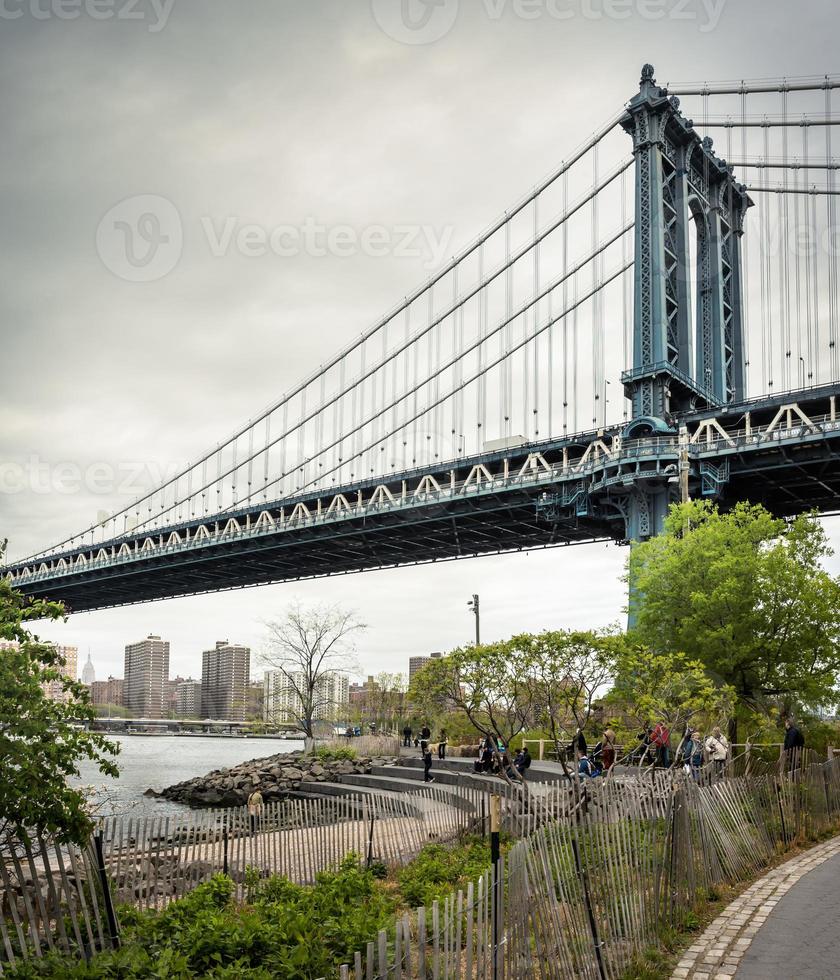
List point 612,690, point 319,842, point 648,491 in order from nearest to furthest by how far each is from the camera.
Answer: point 319,842 < point 612,690 < point 648,491

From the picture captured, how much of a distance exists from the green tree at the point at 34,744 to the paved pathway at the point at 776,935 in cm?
591

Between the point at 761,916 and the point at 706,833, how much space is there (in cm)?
127

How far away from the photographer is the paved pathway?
9.22 meters

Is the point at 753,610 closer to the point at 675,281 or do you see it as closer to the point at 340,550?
the point at 675,281

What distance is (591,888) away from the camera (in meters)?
9.20

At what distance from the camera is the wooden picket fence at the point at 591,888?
6852 mm

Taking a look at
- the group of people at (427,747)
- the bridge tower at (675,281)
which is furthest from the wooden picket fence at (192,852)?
the bridge tower at (675,281)

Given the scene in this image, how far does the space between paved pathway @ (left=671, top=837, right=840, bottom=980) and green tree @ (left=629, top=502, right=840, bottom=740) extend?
40.8 feet

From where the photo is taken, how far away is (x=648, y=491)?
45875 millimetres

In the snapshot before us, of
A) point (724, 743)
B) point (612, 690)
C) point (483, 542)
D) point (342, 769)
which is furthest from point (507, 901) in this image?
point (483, 542)

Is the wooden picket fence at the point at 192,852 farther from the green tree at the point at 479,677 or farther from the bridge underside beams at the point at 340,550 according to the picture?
the bridge underside beams at the point at 340,550

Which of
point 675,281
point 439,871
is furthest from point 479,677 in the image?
point 675,281

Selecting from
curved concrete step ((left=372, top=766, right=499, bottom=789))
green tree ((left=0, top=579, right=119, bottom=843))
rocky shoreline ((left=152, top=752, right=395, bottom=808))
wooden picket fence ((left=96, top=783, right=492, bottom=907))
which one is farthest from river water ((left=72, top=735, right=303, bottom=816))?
green tree ((left=0, top=579, right=119, bottom=843))

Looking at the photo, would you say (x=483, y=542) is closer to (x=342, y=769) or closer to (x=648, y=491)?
(x=648, y=491)
